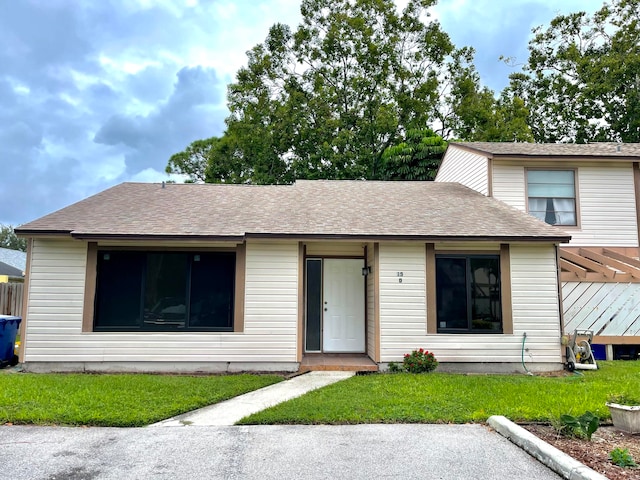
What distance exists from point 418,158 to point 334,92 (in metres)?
6.85

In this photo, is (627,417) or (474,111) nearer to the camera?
(627,417)

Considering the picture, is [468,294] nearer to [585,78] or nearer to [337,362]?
[337,362]

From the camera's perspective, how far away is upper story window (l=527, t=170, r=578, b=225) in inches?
441

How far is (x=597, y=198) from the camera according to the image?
1122cm

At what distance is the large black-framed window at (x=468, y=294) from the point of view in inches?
319

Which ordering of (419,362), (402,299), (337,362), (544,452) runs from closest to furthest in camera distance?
1. (544,452)
2. (419,362)
3. (402,299)
4. (337,362)

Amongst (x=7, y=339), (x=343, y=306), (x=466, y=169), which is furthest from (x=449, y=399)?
(x=466, y=169)

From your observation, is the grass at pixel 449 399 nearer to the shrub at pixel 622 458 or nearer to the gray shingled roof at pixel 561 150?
the shrub at pixel 622 458

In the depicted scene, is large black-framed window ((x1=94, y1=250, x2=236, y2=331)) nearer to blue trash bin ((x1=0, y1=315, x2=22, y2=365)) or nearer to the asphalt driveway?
blue trash bin ((x1=0, y1=315, x2=22, y2=365))

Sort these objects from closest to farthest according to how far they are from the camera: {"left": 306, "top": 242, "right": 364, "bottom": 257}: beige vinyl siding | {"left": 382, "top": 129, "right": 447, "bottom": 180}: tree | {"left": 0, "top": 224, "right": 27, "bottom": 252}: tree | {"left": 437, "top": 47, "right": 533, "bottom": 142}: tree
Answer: {"left": 306, "top": 242, "right": 364, "bottom": 257}: beige vinyl siding, {"left": 382, "top": 129, "right": 447, "bottom": 180}: tree, {"left": 437, "top": 47, "right": 533, "bottom": 142}: tree, {"left": 0, "top": 224, "right": 27, "bottom": 252}: tree

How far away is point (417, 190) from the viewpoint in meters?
11.9

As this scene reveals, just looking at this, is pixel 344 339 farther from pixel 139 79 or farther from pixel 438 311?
pixel 139 79

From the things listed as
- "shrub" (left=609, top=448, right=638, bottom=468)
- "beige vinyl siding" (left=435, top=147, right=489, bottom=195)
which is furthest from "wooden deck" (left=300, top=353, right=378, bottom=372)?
"beige vinyl siding" (left=435, top=147, right=489, bottom=195)

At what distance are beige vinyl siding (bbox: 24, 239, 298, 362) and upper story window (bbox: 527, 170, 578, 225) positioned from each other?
7.16 m
